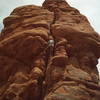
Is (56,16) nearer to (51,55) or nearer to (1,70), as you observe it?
(51,55)

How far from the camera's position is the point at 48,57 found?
28844 millimetres

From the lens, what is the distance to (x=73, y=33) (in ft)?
97.8

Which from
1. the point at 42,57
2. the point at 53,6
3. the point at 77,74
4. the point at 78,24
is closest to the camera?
the point at 77,74

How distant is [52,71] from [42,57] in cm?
250

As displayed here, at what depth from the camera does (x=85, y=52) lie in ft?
96.8

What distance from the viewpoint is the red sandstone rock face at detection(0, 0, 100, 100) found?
83.4ft

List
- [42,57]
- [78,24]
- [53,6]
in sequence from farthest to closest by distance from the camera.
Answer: [53,6] < [78,24] < [42,57]

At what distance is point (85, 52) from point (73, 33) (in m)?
2.06

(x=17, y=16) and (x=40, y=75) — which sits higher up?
(x=17, y=16)

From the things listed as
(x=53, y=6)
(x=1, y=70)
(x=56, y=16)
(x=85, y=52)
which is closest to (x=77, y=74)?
(x=85, y=52)

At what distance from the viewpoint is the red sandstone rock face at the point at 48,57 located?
25.4 meters

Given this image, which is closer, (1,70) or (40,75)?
(40,75)

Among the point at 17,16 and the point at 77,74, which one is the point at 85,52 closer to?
the point at 77,74

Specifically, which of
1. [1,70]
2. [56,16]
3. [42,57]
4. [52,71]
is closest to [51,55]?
[42,57]
